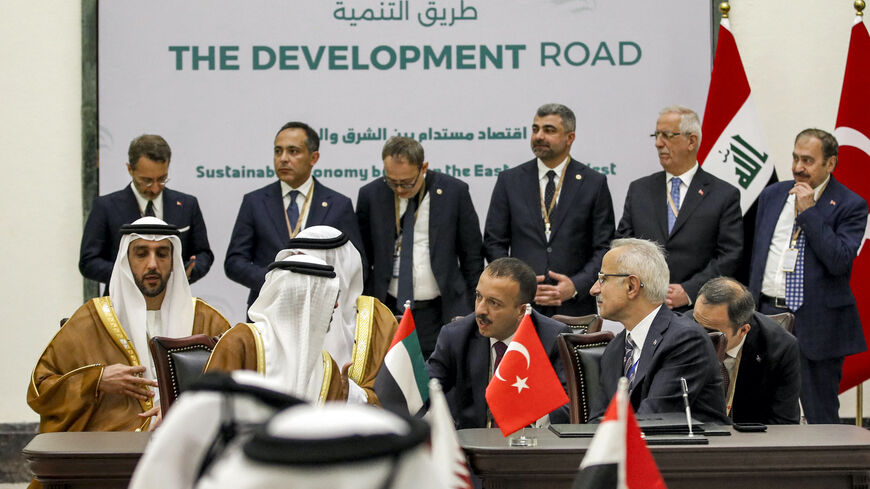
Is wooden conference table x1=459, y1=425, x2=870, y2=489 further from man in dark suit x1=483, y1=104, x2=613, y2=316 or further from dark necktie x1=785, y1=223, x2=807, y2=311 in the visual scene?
dark necktie x1=785, y1=223, x2=807, y2=311

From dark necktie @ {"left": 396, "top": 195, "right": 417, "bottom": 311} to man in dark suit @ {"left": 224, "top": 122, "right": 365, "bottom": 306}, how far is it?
0.75 feet

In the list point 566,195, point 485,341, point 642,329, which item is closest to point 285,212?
point 566,195

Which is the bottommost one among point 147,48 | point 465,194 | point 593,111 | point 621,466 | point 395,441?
point 621,466

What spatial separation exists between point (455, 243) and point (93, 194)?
2546mm

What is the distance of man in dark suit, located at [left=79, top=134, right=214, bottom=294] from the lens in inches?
239

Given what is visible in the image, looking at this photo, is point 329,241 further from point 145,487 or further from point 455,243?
point 145,487

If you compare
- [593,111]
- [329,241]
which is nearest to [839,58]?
[593,111]

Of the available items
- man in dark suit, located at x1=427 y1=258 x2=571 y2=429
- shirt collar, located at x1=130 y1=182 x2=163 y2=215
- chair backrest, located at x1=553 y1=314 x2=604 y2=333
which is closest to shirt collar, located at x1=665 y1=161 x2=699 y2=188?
chair backrest, located at x1=553 y1=314 x2=604 y2=333

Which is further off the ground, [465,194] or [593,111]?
[593,111]

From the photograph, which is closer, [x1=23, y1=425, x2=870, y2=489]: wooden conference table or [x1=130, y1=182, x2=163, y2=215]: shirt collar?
[x1=23, y1=425, x2=870, y2=489]: wooden conference table

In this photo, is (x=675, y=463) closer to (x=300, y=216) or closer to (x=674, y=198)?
(x=674, y=198)

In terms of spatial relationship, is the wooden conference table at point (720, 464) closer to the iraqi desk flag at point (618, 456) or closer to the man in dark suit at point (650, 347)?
the man in dark suit at point (650, 347)

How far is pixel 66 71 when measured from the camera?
23.9 feet

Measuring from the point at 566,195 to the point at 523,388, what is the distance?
8.77 feet
